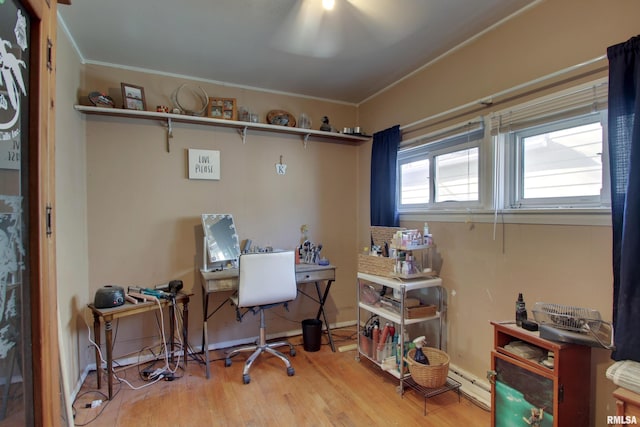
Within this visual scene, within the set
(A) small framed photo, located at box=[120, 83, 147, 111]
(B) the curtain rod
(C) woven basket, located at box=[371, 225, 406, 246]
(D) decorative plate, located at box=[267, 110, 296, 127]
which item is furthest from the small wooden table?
(B) the curtain rod

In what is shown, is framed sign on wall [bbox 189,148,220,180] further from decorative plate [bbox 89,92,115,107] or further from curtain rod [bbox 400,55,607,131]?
curtain rod [bbox 400,55,607,131]

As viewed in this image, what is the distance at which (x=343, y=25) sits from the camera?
2.13 m

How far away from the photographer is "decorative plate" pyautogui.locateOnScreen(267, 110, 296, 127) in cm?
A: 317

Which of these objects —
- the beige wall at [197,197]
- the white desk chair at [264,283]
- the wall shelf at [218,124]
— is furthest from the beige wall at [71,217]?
the white desk chair at [264,283]

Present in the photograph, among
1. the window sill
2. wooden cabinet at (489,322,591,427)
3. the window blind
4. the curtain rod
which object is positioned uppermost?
the curtain rod

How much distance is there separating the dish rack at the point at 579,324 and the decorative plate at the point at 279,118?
2.55 m

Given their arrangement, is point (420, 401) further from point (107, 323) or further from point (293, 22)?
point (293, 22)

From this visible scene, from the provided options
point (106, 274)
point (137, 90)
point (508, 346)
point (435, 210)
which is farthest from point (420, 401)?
point (137, 90)

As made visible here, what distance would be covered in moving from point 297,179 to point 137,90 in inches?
63.0

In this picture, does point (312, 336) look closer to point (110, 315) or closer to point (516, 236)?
point (110, 315)

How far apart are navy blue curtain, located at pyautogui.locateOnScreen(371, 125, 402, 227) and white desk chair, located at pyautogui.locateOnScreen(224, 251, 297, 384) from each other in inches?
39.1

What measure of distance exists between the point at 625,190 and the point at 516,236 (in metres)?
0.62

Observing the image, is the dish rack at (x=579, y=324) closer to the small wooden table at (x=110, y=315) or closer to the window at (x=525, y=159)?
the window at (x=525, y=159)

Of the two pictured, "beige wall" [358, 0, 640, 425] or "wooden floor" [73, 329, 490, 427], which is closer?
"beige wall" [358, 0, 640, 425]
